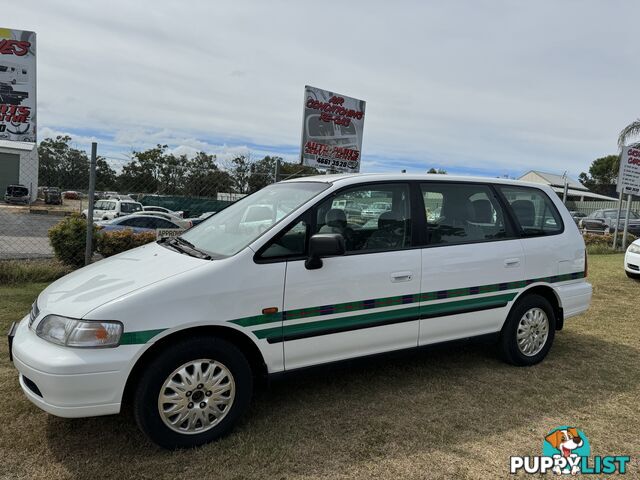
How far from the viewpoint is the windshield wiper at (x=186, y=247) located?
3313 millimetres

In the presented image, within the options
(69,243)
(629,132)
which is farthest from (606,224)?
(69,243)

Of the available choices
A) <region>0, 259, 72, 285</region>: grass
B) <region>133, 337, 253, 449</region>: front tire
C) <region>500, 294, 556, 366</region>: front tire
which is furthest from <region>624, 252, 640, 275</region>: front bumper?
<region>0, 259, 72, 285</region>: grass

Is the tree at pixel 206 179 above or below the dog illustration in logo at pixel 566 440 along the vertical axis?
above

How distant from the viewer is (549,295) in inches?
183

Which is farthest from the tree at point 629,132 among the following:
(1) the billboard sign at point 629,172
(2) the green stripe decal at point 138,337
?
(2) the green stripe decal at point 138,337

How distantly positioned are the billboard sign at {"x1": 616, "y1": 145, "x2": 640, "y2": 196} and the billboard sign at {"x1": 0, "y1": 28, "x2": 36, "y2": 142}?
14862 millimetres

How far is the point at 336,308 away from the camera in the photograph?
133 inches

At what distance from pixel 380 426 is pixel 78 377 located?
1955 millimetres

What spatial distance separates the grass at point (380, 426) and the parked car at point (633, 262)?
17.3ft

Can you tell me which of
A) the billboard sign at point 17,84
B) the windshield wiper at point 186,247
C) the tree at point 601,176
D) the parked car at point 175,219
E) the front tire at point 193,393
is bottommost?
the front tire at point 193,393

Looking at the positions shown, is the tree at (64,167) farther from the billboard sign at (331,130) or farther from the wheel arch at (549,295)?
the wheel arch at (549,295)

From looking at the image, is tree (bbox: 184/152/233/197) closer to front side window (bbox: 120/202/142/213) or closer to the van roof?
the van roof

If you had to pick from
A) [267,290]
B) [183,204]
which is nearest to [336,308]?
[267,290]

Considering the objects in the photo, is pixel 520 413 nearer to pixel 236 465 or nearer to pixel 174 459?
pixel 236 465
